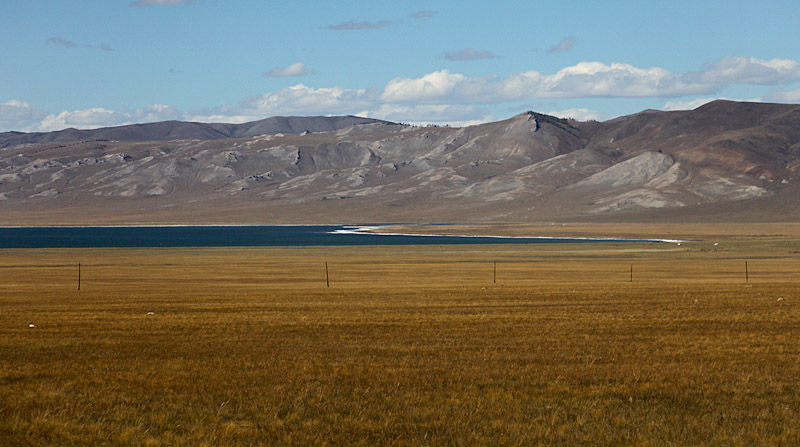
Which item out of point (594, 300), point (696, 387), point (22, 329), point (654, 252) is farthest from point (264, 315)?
point (654, 252)

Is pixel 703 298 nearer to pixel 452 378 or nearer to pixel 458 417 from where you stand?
pixel 452 378

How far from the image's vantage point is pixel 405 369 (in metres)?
19.4

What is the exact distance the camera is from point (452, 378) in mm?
18250

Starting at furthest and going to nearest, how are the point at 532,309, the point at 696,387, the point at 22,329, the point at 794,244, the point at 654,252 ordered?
1. the point at 794,244
2. the point at 654,252
3. the point at 532,309
4. the point at 22,329
5. the point at 696,387

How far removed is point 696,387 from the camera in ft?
56.9

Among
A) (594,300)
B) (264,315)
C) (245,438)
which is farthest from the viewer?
(594,300)

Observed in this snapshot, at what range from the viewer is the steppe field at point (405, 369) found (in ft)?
45.3

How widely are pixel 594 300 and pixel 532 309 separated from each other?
537 cm

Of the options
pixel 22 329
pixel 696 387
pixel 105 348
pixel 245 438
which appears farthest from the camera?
pixel 22 329

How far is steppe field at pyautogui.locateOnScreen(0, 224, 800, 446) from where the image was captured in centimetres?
1380

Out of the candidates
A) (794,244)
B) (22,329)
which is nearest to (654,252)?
(794,244)

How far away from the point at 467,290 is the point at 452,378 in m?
29.0

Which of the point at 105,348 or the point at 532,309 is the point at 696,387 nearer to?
the point at 105,348

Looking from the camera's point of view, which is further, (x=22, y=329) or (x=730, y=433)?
(x=22, y=329)
